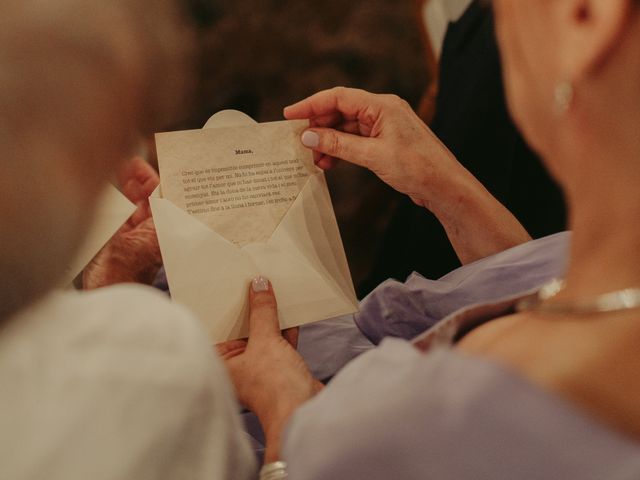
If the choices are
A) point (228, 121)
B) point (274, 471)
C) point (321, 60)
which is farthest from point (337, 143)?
point (321, 60)

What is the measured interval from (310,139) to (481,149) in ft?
1.12

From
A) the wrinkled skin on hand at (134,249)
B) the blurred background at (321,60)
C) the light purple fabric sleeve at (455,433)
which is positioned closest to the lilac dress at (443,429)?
the light purple fabric sleeve at (455,433)

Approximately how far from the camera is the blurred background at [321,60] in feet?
4.54

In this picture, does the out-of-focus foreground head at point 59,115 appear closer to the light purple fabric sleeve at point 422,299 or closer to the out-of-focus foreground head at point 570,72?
the out-of-focus foreground head at point 570,72

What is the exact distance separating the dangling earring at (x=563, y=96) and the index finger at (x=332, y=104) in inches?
17.4

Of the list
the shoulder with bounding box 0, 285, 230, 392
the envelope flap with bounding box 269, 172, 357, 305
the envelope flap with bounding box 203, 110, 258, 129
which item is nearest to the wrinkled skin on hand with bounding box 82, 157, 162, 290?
Answer: the envelope flap with bounding box 203, 110, 258, 129

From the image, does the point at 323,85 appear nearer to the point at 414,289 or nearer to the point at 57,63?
the point at 414,289

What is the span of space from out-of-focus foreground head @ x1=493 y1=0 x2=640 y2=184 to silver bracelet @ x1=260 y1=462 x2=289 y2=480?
14.1 inches

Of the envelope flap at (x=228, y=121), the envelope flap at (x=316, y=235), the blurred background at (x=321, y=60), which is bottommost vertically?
the envelope flap at (x=316, y=235)

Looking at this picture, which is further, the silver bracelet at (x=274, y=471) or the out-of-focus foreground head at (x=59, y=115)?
the silver bracelet at (x=274, y=471)

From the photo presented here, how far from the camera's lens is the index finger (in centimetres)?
76

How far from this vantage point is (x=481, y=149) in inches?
36.4

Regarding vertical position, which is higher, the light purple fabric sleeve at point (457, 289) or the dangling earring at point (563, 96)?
the dangling earring at point (563, 96)

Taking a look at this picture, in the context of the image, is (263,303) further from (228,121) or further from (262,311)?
(228,121)
